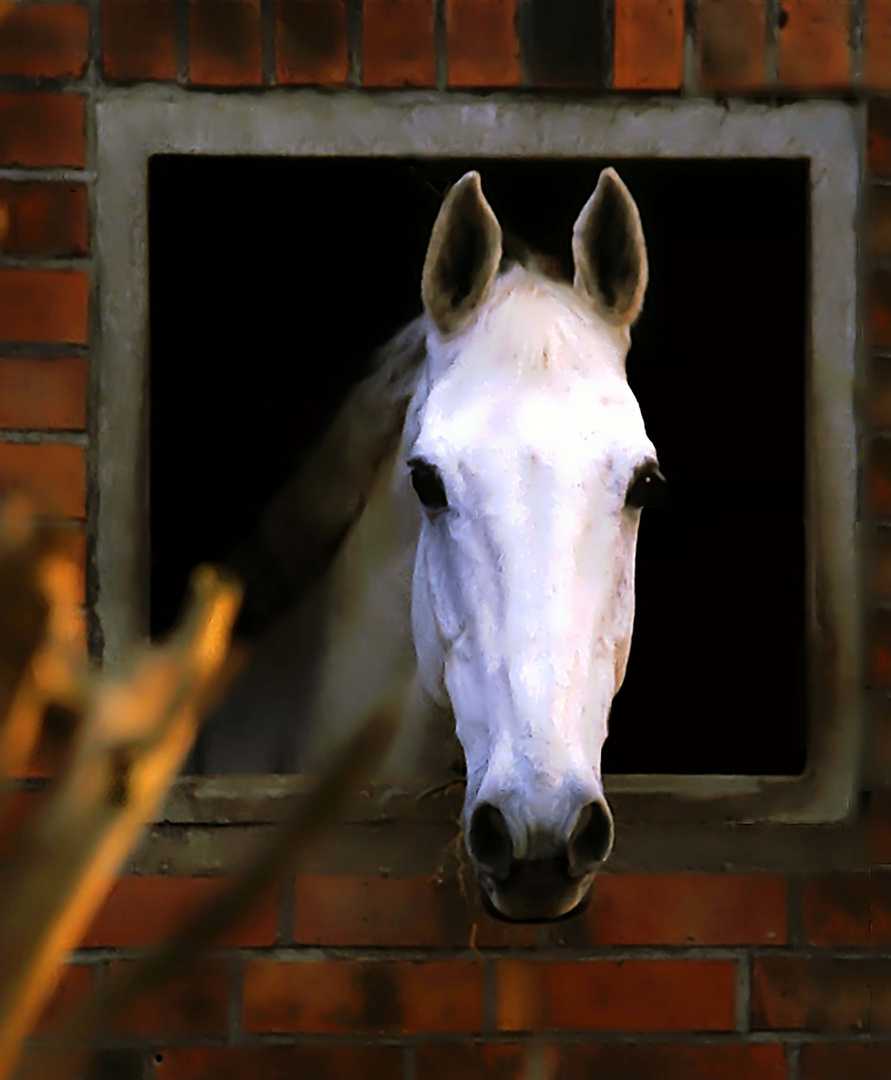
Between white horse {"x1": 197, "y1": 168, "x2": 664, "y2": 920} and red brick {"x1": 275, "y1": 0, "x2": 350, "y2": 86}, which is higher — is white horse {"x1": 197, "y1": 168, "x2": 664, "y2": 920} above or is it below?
below

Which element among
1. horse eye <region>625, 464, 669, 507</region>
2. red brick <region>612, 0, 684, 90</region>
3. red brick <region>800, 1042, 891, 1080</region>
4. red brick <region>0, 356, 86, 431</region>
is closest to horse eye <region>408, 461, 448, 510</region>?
horse eye <region>625, 464, 669, 507</region>

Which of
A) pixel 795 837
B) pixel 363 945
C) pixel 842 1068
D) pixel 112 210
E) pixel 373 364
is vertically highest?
pixel 112 210

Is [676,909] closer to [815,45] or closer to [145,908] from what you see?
[145,908]

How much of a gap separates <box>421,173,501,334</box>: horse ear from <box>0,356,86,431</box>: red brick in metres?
0.38

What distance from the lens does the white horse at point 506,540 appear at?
1233 millimetres

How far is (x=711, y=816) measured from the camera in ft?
5.25

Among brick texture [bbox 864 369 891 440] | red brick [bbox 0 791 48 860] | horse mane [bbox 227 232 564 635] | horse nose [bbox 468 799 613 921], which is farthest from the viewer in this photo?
horse mane [bbox 227 232 564 635]

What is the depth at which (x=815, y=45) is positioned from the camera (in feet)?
5.32

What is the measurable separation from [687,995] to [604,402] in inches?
25.8

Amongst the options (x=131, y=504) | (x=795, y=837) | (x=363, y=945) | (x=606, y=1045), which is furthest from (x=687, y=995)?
(x=131, y=504)

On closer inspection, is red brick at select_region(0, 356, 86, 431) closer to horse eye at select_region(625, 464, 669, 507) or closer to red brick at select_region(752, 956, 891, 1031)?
horse eye at select_region(625, 464, 669, 507)

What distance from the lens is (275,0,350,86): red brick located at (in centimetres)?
158

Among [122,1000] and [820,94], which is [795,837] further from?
[122,1000]

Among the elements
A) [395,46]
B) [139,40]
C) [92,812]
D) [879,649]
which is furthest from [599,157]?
[92,812]
